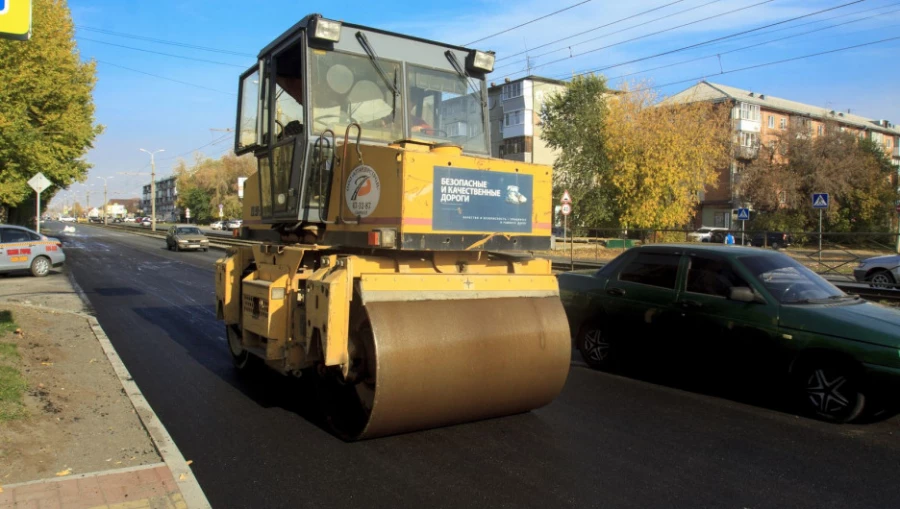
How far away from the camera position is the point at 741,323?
6559 mm

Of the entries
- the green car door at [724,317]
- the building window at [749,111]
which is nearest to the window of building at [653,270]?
the green car door at [724,317]

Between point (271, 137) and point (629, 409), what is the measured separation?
450cm

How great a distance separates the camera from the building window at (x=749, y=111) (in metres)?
61.5

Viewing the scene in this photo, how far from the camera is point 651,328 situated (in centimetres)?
740

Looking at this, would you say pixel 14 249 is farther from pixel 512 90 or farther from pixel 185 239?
pixel 512 90

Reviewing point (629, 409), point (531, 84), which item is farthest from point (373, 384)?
point (531, 84)

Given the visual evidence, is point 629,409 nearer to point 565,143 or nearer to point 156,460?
point 156,460

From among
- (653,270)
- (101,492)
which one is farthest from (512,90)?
(101,492)

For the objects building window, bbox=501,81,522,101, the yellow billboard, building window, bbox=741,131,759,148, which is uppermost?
building window, bbox=501,81,522,101

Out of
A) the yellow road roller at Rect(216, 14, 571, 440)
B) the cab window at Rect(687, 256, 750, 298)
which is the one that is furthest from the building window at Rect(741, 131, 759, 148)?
the yellow road roller at Rect(216, 14, 571, 440)

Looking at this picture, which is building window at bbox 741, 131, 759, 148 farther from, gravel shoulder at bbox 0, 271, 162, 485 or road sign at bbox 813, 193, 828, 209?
gravel shoulder at bbox 0, 271, 162, 485

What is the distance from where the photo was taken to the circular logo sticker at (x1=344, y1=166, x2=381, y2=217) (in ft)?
17.7

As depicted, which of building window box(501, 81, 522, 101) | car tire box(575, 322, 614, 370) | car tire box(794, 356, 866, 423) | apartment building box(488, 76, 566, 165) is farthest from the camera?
building window box(501, 81, 522, 101)

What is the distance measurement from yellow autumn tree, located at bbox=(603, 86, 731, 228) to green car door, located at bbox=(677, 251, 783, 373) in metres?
33.4
